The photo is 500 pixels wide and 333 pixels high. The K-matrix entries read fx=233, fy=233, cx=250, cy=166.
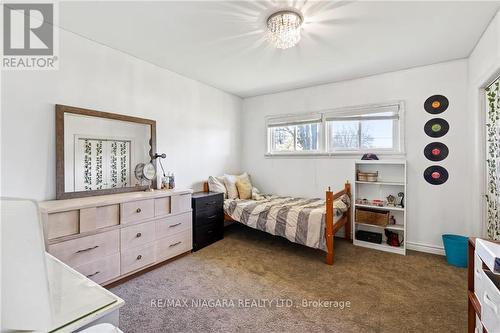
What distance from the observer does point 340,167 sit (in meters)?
3.66

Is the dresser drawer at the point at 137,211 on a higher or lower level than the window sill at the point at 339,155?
lower

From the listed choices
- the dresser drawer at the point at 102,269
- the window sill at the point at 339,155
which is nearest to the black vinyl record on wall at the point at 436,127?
the window sill at the point at 339,155

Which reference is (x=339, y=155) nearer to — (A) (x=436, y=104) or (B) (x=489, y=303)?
(A) (x=436, y=104)

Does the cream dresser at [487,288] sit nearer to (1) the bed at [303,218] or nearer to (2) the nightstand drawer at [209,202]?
(1) the bed at [303,218]

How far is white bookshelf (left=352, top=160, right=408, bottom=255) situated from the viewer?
3.06 metres

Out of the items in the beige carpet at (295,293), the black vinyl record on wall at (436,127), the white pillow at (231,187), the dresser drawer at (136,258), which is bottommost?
the beige carpet at (295,293)

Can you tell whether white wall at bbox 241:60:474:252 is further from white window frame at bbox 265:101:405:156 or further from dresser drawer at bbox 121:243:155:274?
dresser drawer at bbox 121:243:155:274

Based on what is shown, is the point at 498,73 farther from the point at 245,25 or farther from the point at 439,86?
the point at 245,25

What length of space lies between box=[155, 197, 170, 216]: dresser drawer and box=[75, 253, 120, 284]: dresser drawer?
22.7 inches

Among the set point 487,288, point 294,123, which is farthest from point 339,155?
point 487,288

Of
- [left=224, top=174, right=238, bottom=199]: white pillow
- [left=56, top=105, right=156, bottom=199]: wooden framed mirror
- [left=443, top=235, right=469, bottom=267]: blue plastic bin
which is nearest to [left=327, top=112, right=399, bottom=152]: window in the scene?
[left=443, top=235, right=469, bottom=267]: blue plastic bin

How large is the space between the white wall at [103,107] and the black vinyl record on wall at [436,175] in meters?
3.07

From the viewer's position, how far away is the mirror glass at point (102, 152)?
7.56ft

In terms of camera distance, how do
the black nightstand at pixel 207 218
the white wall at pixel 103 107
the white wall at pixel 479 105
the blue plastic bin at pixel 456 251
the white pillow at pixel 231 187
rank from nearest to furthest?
the white wall at pixel 103 107, the white wall at pixel 479 105, the blue plastic bin at pixel 456 251, the black nightstand at pixel 207 218, the white pillow at pixel 231 187
